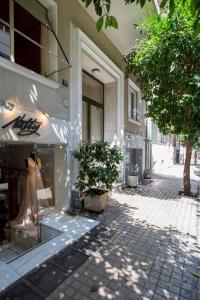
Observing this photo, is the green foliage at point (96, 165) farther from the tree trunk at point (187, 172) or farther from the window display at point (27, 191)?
the tree trunk at point (187, 172)

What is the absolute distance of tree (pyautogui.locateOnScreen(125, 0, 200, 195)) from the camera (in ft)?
17.5

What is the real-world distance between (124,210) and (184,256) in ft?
7.47

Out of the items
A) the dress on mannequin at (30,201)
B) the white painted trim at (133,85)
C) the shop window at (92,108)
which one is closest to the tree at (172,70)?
the shop window at (92,108)

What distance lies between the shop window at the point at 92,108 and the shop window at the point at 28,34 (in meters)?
2.64

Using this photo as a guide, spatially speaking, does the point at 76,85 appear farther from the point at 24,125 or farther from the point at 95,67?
the point at 24,125

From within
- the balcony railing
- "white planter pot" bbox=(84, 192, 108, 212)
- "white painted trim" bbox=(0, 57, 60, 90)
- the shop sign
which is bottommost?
"white planter pot" bbox=(84, 192, 108, 212)

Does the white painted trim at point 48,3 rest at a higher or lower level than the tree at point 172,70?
higher

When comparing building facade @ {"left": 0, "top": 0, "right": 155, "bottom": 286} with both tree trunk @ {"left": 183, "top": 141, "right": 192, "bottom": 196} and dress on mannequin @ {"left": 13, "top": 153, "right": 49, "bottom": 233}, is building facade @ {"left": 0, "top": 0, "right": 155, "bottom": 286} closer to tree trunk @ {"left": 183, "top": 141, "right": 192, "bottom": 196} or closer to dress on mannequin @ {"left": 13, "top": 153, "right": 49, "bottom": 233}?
dress on mannequin @ {"left": 13, "top": 153, "right": 49, "bottom": 233}

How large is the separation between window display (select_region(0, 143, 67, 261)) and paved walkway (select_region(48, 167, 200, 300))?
1307 millimetres

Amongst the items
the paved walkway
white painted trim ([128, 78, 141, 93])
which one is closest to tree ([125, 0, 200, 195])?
white painted trim ([128, 78, 141, 93])

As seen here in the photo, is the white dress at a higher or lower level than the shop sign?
lower

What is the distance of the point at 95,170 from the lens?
4766 millimetres

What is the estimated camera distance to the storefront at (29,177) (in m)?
3.62

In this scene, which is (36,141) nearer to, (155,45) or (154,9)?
(155,45)
